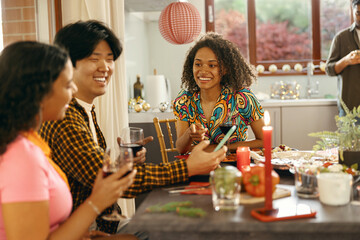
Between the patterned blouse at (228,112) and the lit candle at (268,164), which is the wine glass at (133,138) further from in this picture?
the patterned blouse at (228,112)

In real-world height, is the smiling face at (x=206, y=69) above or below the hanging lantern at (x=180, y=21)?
below

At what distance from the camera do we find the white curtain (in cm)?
262

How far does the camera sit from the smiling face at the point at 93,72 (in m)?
1.60

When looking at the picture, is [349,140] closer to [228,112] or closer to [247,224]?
[247,224]

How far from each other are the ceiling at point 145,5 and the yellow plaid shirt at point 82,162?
2.49m

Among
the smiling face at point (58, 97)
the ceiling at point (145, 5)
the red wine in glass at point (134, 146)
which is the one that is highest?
the ceiling at point (145, 5)

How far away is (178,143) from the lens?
2.20 metres

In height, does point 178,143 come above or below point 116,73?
below

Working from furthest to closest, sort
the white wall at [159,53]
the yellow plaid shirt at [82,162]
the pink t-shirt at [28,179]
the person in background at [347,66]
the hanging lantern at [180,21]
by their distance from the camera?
the white wall at [159,53], the person in background at [347,66], the hanging lantern at [180,21], the yellow plaid shirt at [82,162], the pink t-shirt at [28,179]

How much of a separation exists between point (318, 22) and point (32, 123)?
4.08m

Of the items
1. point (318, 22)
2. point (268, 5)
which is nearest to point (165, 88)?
point (268, 5)

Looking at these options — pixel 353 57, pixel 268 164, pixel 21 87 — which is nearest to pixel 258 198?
pixel 268 164

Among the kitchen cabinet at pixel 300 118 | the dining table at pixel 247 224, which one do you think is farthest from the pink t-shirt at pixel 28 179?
the kitchen cabinet at pixel 300 118

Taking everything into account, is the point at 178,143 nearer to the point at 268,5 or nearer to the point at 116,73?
Result: the point at 116,73
